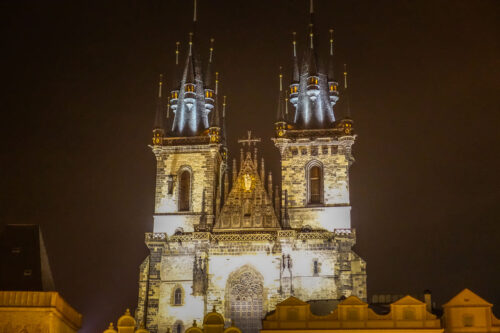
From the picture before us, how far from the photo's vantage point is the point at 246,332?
51.8 metres

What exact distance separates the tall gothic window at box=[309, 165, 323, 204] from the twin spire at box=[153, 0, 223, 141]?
7.32 metres

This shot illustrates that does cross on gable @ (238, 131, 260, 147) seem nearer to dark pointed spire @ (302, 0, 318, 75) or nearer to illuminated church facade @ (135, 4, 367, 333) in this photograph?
illuminated church facade @ (135, 4, 367, 333)

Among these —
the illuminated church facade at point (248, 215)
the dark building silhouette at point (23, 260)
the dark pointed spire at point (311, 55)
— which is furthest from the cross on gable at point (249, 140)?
the dark building silhouette at point (23, 260)

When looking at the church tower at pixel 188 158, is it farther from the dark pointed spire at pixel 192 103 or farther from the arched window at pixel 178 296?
the arched window at pixel 178 296

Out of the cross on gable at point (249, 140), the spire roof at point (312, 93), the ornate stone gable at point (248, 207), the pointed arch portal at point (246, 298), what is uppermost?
the spire roof at point (312, 93)

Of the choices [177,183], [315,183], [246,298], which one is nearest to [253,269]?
[246,298]

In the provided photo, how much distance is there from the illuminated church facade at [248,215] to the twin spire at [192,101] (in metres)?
0.09

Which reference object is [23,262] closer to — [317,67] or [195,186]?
[195,186]

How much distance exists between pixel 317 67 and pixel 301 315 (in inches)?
976

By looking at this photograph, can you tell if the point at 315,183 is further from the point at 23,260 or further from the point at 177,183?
the point at 23,260

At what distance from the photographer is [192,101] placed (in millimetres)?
59969

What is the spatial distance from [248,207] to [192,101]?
31.0 feet

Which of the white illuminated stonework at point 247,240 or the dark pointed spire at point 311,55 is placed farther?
the dark pointed spire at point 311,55

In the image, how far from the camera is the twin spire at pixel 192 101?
58781 mm
